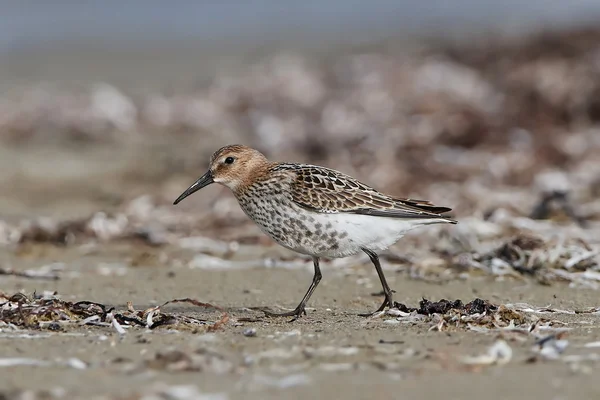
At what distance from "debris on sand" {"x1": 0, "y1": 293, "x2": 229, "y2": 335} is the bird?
754 millimetres

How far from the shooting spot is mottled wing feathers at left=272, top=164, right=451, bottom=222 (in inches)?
191

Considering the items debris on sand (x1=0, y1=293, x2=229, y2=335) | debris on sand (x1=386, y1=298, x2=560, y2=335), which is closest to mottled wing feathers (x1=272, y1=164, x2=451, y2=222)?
debris on sand (x1=386, y1=298, x2=560, y2=335)

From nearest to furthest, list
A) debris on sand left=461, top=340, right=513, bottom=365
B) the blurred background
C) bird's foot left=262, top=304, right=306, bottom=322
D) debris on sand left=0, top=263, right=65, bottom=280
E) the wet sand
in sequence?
the wet sand < debris on sand left=461, top=340, right=513, bottom=365 < bird's foot left=262, top=304, right=306, bottom=322 < debris on sand left=0, top=263, right=65, bottom=280 < the blurred background

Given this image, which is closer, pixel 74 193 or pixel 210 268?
pixel 210 268

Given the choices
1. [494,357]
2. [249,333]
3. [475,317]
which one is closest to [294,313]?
[249,333]

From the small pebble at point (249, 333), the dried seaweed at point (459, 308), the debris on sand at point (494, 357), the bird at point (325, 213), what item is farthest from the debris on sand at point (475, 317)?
the small pebble at point (249, 333)

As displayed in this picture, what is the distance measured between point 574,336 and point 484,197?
4.16 meters

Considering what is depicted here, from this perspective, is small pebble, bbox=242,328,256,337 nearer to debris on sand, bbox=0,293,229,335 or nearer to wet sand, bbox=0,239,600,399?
wet sand, bbox=0,239,600,399

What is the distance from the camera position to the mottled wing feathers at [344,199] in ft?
15.9

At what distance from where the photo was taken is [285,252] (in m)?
6.45

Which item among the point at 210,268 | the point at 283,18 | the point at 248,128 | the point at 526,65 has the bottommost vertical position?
the point at 210,268

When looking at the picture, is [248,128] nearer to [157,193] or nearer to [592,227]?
[157,193]

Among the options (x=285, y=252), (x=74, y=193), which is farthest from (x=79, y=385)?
(x=74, y=193)

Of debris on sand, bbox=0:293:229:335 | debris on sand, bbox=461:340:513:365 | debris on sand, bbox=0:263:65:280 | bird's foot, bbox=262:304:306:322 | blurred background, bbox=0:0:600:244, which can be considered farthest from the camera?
blurred background, bbox=0:0:600:244
